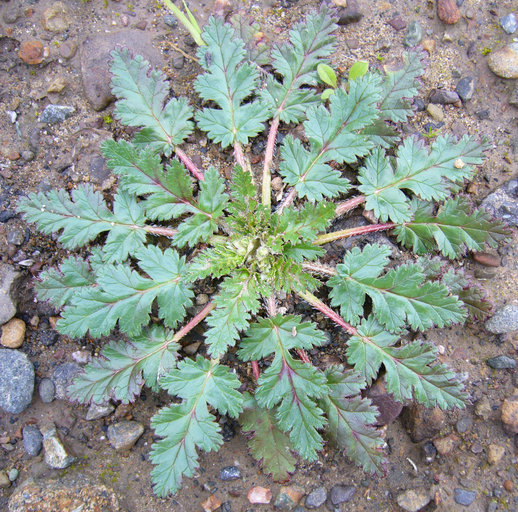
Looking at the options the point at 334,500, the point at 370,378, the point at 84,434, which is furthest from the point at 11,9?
the point at 334,500

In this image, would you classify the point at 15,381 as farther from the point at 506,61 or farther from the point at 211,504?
the point at 506,61

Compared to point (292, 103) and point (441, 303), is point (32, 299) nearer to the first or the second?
point (292, 103)

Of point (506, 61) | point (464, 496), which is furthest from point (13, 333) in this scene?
point (506, 61)

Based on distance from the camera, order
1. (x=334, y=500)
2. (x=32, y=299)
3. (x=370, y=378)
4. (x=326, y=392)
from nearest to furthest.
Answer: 1. (x=326, y=392)
2. (x=370, y=378)
3. (x=334, y=500)
4. (x=32, y=299)

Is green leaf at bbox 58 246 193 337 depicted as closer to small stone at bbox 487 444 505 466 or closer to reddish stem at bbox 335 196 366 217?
reddish stem at bbox 335 196 366 217

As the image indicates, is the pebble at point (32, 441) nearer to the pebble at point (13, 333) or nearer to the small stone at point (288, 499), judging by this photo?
the pebble at point (13, 333)

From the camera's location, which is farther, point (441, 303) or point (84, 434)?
point (84, 434)

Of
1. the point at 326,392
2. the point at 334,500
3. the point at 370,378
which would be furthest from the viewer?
the point at 334,500
